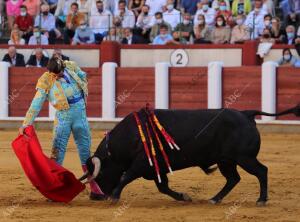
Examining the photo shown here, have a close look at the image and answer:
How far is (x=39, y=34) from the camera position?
1712 cm

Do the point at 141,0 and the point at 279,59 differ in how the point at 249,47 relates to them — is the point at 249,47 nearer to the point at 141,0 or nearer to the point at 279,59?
the point at 279,59

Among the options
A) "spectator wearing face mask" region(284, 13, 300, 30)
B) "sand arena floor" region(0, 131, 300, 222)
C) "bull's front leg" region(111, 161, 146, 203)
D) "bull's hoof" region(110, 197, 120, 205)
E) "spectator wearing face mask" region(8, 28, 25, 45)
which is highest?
"spectator wearing face mask" region(284, 13, 300, 30)

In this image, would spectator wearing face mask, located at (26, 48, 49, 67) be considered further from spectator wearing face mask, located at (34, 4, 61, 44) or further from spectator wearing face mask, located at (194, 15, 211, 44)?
spectator wearing face mask, located at (194, 15, 211, 44)

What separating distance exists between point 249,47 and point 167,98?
5.14ft

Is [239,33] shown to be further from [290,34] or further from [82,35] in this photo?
[82,35]

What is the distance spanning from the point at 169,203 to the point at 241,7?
8.70 m

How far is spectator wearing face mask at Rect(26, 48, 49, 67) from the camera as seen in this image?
16594 mm

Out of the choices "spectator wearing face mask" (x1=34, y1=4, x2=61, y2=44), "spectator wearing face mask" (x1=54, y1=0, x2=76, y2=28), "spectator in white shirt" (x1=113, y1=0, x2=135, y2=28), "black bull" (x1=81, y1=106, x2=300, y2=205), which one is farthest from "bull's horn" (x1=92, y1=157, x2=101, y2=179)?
"spectator wearing face mask" (x1=54, y1=0, x2=76, y2=28)

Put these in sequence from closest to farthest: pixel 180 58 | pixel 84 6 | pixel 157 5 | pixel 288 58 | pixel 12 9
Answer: pixel 288 58, pixel 180 58, pixel 157 5, pixel 84 6, pixel 12 9

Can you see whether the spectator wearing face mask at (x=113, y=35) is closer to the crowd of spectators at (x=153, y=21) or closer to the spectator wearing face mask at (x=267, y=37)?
the crowd of spectators at (x=153, y=21)

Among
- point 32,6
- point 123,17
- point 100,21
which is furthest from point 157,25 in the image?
point 32,6

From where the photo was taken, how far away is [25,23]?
17.4 m

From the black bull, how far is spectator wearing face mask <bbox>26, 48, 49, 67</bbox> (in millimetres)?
8576

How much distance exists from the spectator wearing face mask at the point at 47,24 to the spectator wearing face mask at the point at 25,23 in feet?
0.49
